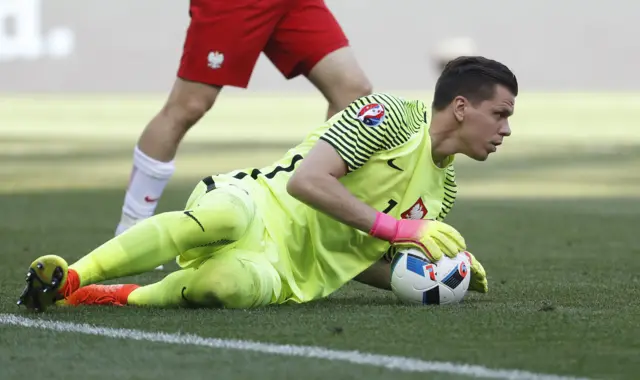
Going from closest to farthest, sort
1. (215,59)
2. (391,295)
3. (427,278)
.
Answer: (427,278) → (391,295) → (215,59)

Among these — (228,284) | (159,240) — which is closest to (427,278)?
(228,284)

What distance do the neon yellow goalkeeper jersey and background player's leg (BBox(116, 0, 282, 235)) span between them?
4.44 feet

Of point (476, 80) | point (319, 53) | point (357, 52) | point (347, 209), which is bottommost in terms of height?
point (357, 52)

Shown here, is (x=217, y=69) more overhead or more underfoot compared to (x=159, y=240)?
more overhead

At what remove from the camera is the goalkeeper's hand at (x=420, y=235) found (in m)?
4.56

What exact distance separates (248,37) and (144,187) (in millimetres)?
780

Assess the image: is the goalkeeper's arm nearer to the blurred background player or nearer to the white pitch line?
the white pitch line

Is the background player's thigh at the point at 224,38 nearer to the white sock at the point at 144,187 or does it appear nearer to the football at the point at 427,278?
the white sock at the point at 144,187

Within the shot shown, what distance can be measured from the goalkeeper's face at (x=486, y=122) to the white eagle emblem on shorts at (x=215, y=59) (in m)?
1.73

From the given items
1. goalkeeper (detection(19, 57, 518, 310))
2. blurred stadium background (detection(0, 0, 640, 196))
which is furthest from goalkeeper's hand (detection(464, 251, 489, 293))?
blurred stadium background (detection(0, 0, 640, 196))

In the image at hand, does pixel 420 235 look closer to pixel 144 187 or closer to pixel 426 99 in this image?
pixel 144 187

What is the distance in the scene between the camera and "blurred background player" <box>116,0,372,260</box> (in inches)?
242

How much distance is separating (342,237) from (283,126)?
13822 millimetres

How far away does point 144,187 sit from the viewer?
6172 mm
